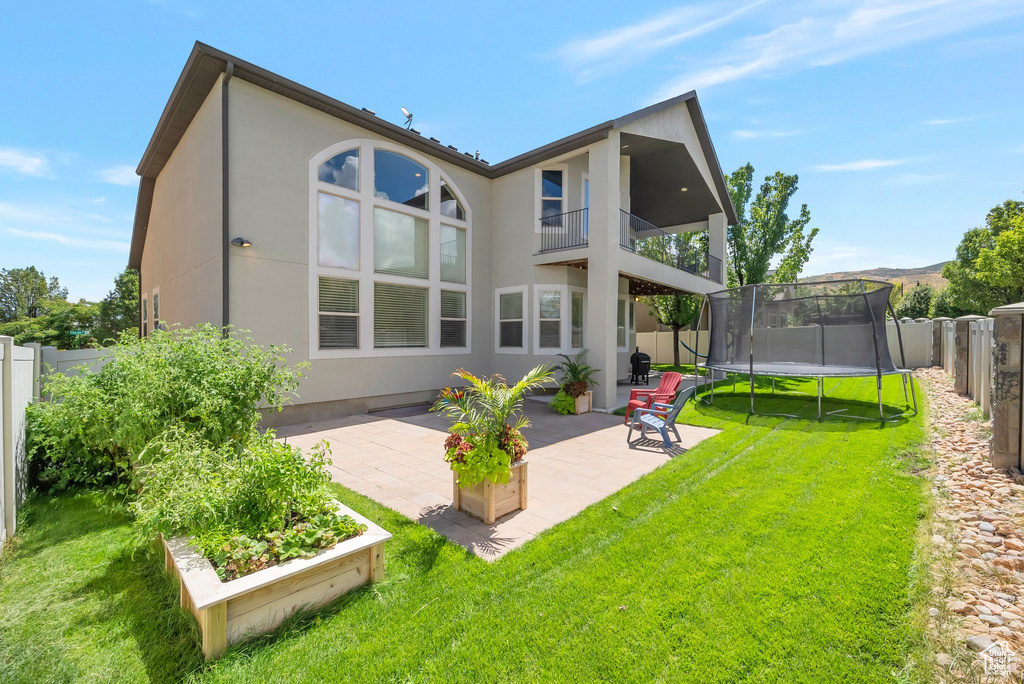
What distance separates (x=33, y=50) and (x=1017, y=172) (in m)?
43.2

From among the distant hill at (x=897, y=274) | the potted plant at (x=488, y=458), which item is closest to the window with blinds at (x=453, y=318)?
the potted plant at (x=488, y=458)

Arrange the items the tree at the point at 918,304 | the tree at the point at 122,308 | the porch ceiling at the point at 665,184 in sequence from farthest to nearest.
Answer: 1. the tree at the point at 918,304
2. the tree at the point at 122,308
3. the porch ceiling at the point at 665,184

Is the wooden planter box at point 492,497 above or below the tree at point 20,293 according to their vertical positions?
below

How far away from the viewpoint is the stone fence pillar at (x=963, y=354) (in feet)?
27.6

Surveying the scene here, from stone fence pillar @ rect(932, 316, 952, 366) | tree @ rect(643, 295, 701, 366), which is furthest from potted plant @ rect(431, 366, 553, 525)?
stone fence pillar @ rect(932, 316, 952, 366)

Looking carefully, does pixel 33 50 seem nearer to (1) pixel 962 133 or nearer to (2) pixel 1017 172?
(1) pixel 962 133

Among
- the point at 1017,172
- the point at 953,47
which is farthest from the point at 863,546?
the point at 1017,172

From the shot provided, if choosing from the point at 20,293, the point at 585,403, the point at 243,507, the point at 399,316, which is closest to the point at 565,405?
the point at 585,403

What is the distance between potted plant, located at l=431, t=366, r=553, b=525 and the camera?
3.55m

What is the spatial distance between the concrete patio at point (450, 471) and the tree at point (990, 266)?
2590cm

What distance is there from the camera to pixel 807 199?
20.0 metres

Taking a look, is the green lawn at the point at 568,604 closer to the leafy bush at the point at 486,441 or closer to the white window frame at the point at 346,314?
the leafy bush at the point at 486,441

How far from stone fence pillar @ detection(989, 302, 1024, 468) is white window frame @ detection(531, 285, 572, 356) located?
6.86 meters

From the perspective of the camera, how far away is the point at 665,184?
1331 cm
